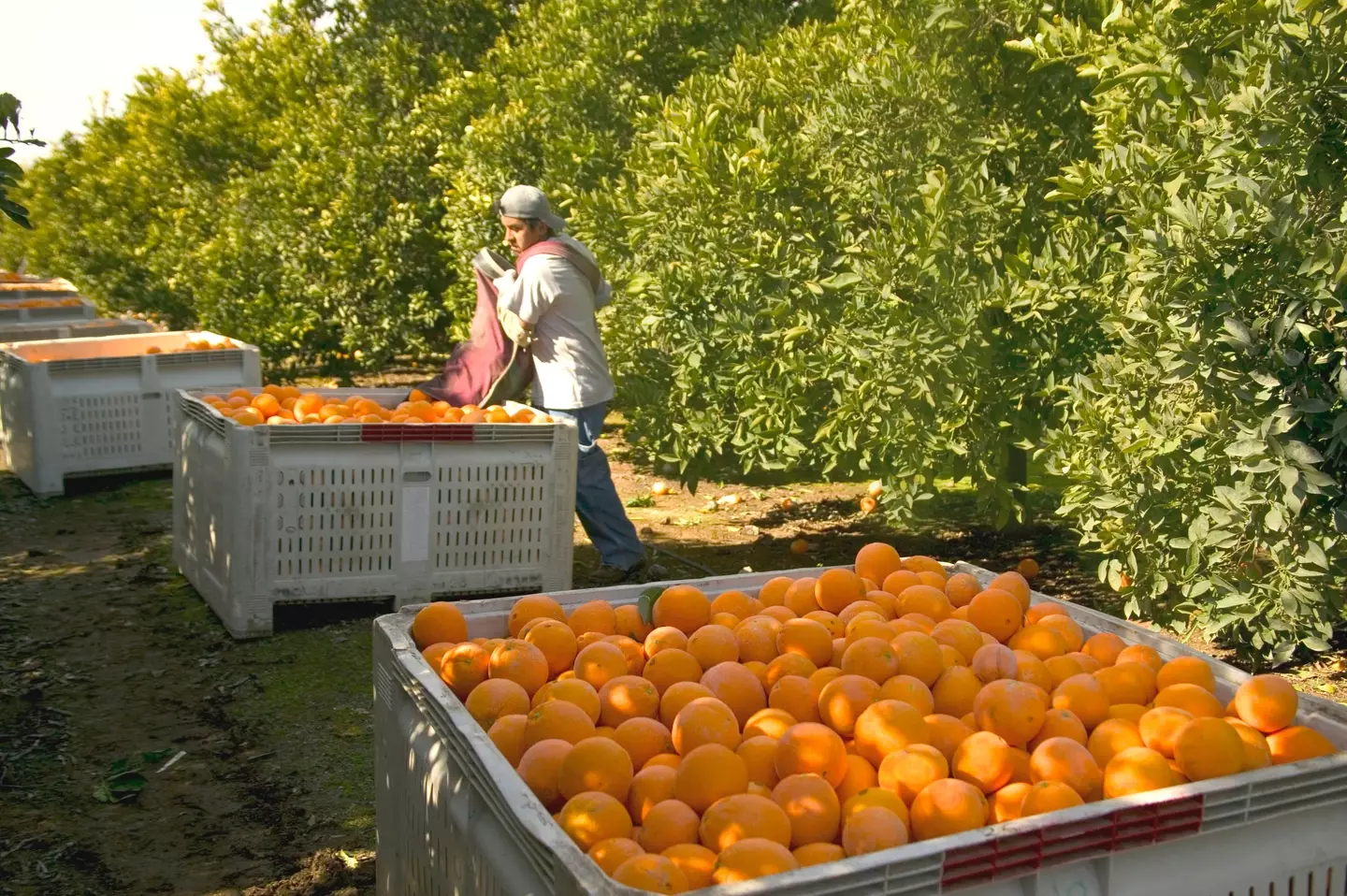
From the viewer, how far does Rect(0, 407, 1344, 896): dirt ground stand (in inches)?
153

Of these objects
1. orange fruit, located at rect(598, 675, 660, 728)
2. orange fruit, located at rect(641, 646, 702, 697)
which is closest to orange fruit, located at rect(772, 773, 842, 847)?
orange fruit, located at rect(598, 675, 660, 728)

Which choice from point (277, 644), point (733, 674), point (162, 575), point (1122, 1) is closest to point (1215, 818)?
point (733, 674)

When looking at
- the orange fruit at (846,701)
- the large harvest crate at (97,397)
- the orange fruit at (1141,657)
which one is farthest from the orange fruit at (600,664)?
the large harvest crate at (97,397)

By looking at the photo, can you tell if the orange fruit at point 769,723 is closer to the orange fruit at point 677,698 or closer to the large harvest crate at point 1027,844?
the orange fruit at point 677,698

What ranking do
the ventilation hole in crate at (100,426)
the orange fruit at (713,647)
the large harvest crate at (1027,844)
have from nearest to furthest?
1. the large harvest crate at (1027,844)
2. the orange fruit at (713,647)
3. the ventilation hole in crate at (100,426)

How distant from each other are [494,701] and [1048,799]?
1.14 meters

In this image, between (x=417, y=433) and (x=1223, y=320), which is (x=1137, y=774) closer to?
(x=1223, y=320)

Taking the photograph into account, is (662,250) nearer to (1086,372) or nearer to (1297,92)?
(1086,372)

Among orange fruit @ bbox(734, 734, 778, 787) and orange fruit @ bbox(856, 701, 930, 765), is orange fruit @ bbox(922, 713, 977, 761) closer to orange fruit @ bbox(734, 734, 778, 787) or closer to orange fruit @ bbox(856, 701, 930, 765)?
orange fruit @ bbox(856, 701, 930, 765)

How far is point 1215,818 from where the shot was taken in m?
2.25

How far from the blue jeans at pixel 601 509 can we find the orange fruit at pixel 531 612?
3563mm

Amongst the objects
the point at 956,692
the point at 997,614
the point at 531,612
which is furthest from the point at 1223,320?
the point at 531,612

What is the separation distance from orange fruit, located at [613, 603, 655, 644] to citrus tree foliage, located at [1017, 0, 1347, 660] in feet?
8.34

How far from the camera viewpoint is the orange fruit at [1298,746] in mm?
2496
